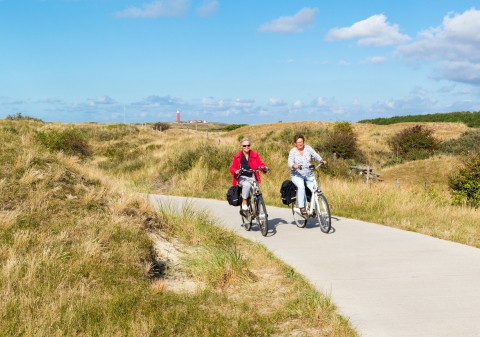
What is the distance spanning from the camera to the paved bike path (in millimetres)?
5320

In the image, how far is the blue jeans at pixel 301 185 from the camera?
10742 millimetres

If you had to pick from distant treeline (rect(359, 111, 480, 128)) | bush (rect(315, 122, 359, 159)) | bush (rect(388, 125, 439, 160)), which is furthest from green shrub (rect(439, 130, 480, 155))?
distant treeline (rect(359, 111, 480, 128))

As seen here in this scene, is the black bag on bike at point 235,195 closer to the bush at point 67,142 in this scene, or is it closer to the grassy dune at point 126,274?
the grassy dune at point 126,274

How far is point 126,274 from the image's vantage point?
674 cm

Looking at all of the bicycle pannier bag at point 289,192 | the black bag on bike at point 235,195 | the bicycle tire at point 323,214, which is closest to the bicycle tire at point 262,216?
the black bag on bike at point 235,195

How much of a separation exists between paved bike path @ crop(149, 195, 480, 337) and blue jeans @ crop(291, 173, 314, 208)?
68 centimetres

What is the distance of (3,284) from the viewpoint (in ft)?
19.2

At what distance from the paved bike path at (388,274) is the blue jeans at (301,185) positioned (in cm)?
68

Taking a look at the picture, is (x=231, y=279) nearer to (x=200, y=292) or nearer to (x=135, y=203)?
(x=200, y=292)

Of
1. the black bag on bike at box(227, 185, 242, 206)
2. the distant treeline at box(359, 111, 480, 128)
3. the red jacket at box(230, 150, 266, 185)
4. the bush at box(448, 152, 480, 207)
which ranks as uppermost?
the distant treeline at box(359, 111, 480, 128)

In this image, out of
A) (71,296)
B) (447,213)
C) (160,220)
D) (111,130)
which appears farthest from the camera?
(111,130)

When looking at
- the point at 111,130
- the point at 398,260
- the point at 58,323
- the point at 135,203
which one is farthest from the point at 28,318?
the point at 111,130

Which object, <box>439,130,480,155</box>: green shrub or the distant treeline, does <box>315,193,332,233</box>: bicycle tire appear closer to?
<box>439,130,480,155</box>: green shrub

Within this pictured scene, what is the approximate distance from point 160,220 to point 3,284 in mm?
5231
